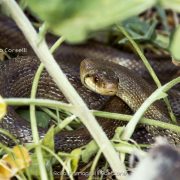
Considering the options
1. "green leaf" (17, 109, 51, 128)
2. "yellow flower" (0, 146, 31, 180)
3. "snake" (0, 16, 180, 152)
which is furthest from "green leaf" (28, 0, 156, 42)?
"green leaf" (17, 109, 51, 128)

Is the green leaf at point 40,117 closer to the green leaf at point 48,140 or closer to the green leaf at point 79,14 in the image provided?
the green leaf at point 48,140

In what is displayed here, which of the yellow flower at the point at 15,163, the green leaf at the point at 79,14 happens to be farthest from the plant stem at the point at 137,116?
the green leaf at the point at 79,14

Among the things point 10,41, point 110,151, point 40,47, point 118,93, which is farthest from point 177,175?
point 10,41

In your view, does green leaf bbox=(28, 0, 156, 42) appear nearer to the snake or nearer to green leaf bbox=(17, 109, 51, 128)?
the snake

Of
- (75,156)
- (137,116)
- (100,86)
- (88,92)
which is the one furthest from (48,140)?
(88,92)

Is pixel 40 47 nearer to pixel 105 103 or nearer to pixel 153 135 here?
pixel 153 135

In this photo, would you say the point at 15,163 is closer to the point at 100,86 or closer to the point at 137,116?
the point at 137,116
